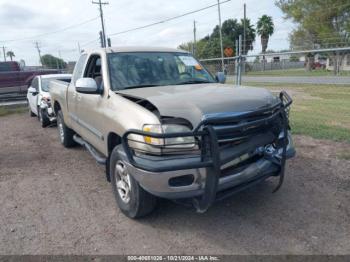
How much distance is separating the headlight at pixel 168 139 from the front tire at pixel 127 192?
477 millimetres

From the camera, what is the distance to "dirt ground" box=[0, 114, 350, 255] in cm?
315

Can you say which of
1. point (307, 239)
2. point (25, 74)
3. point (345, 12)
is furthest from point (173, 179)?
point (345, 12)

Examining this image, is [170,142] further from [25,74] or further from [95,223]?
[25,74]

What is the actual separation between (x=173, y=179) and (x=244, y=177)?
2.46 feet

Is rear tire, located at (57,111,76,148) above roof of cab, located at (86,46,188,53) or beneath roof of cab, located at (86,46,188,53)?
beneath

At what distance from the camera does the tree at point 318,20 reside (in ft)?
112

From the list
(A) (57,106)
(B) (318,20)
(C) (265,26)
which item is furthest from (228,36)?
(A) (57,106)

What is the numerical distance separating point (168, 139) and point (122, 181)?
955 mm

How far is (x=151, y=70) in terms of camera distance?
4.55 m

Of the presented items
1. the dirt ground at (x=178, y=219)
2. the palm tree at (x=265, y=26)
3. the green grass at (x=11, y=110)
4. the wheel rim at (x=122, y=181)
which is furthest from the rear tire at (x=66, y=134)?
the palm tree at (x=265, y=26)

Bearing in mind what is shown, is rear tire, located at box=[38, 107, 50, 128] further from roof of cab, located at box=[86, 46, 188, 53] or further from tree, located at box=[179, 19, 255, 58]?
tree, located at box=[179, 19, 255, 58]

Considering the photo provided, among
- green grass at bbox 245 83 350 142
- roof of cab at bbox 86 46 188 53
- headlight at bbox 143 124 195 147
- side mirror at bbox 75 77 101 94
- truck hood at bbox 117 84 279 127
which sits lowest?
green grass at bbox 245 83 350 142

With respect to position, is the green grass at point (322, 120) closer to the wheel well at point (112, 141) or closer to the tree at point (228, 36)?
the wheel well at point (112, 141)

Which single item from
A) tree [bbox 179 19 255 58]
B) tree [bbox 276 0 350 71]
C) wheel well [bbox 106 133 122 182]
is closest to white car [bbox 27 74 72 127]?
wheel well [bbox 106 133 122 182]
